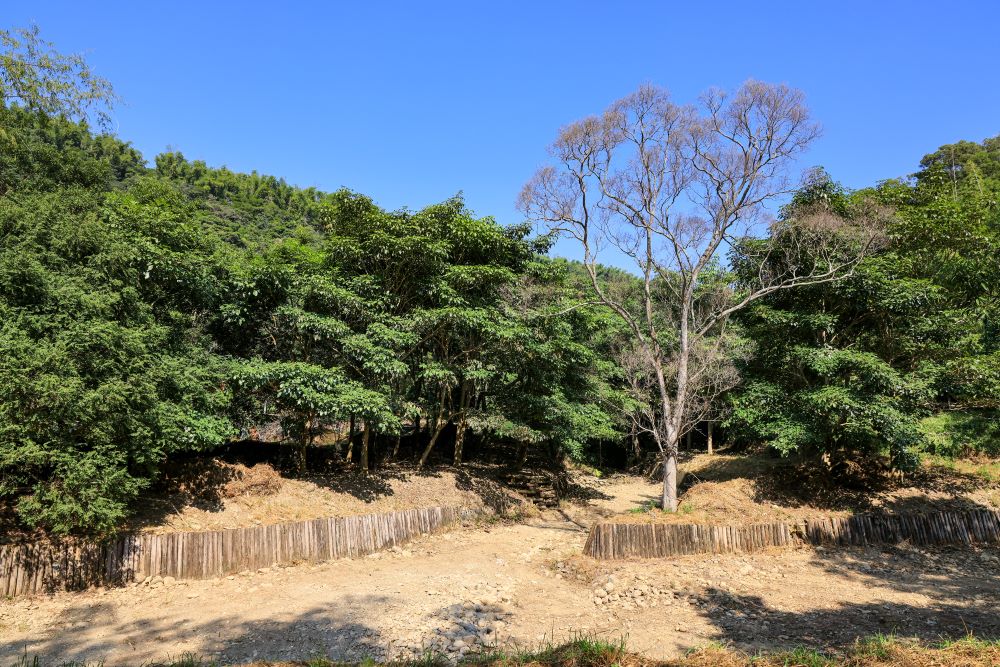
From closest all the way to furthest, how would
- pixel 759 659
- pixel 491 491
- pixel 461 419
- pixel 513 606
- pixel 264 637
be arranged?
pixel 759 659
pixel 264 637
pixel 513 606
pixel 491 491
pixel 461 419

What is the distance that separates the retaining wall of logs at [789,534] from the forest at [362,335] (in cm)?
203

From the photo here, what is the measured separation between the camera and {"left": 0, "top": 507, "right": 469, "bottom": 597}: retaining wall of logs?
8.98 m

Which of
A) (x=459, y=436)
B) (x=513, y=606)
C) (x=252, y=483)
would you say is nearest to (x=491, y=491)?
(x=459, y=436)

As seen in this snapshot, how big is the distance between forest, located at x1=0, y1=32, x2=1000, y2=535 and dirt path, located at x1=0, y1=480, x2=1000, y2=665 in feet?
6.41

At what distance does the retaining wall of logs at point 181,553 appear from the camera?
8984 millimetres

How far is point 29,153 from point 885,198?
2667cm

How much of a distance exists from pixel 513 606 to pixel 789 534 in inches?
258

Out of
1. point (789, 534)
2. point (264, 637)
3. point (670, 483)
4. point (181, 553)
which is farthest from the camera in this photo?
→ point (670, 483)

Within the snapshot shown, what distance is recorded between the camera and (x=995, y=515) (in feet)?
40.8

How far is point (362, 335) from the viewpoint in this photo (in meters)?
13.9

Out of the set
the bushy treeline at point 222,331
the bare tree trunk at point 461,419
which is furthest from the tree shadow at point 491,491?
the bushy treeline at point 222,331

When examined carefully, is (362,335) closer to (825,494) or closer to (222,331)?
(222,331)

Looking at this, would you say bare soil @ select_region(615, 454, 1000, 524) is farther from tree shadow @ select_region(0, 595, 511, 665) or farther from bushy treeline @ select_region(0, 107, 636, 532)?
tree shadow @ select_region(0, 595, 511, 665)

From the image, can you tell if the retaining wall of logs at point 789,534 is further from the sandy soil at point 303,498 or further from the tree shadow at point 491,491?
the sandy soil at point 303,498
